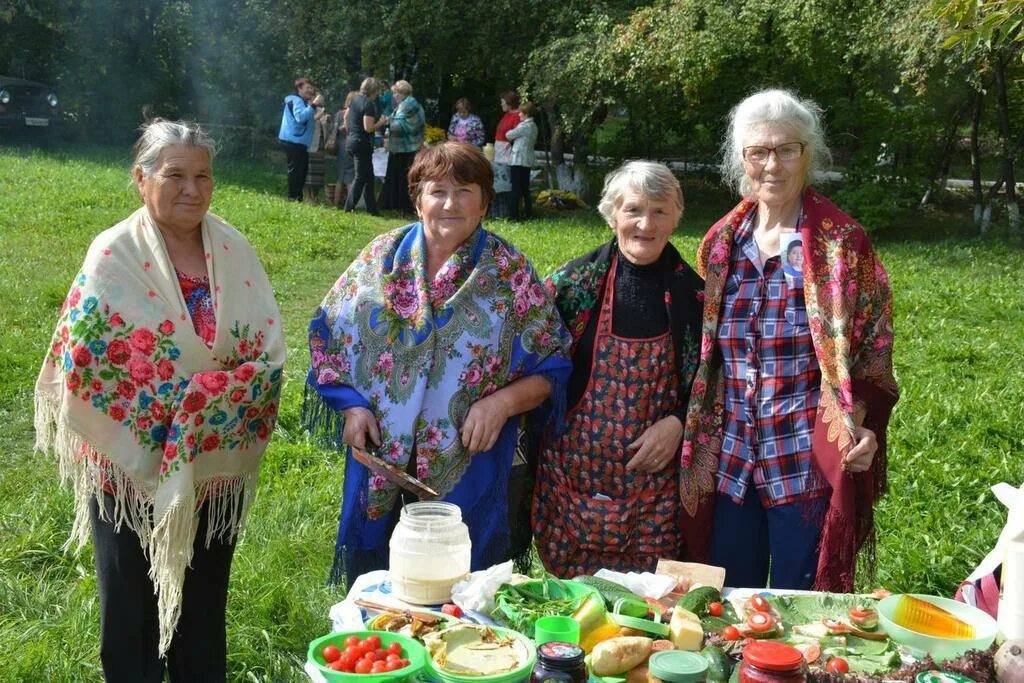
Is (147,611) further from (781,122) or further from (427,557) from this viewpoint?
(781,122)

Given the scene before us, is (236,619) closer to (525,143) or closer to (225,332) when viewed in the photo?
(225,332)

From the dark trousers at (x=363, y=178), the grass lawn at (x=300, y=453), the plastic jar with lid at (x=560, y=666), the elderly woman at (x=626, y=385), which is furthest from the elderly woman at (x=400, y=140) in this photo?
the plastic jar with lid at (x=560, y=666)

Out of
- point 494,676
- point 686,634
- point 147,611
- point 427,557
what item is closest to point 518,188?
point 147,611

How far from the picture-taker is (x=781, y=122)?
10.4 ft

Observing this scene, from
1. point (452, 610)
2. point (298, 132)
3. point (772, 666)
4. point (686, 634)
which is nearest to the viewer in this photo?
point (772, 666)

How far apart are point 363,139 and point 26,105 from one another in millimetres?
7682

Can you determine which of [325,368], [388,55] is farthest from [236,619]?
[388,55]

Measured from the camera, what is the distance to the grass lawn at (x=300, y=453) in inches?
160

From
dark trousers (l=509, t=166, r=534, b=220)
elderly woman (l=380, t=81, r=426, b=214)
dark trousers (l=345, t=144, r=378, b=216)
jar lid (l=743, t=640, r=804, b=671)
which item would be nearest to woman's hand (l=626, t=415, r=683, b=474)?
jar lid (l=743, t=640, r=804, b=671)

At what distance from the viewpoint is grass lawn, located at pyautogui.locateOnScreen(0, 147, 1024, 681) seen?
160 inches

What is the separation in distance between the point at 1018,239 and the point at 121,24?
15872 millimetres

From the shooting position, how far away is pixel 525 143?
1452 cm

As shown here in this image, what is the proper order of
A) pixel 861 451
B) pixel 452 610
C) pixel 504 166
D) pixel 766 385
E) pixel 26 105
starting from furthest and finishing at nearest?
pixel 26 105, pixel 504 166, pixel 766 385, pixel 861 451, pixel 452 610

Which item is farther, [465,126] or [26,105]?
[26,105]
